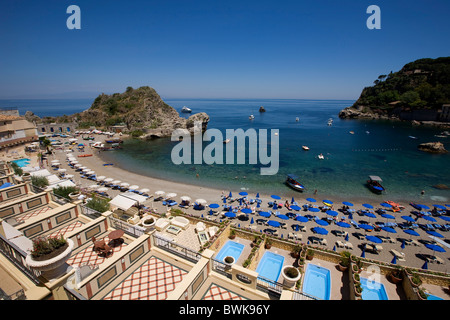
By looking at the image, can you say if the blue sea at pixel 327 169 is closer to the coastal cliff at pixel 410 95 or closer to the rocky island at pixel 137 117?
the rocky island at pixel 137 117

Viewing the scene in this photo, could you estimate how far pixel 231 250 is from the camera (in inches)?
601

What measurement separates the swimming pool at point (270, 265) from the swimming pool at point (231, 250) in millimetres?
1689

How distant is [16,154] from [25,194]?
102ft

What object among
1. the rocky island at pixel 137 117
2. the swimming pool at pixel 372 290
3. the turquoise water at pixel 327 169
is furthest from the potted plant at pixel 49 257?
the rocky island at pixel 137 117

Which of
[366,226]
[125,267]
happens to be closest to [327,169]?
[366,226]

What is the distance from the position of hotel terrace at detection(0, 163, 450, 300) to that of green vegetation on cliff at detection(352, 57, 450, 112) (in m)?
111

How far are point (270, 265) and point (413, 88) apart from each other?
139 m

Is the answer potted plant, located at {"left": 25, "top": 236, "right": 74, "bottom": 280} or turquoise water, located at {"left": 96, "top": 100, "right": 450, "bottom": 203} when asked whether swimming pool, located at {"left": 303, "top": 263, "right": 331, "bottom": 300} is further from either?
turquoise water, located at {"left": 96, "top": 100, "right": 450, "bottom": 203}

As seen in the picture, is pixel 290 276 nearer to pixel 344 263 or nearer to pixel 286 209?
pixel 344 263

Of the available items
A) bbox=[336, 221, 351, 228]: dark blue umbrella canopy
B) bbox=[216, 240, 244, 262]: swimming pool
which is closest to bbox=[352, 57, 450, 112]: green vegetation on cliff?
bbox=[336, 221, 351, 228]: dark blue umbrella canopy

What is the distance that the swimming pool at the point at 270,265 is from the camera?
1330 cm

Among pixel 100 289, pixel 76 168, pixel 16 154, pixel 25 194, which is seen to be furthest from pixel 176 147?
pixel 100 289

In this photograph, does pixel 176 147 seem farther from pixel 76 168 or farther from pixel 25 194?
pixel 25 194

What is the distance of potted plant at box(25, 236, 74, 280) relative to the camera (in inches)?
225
